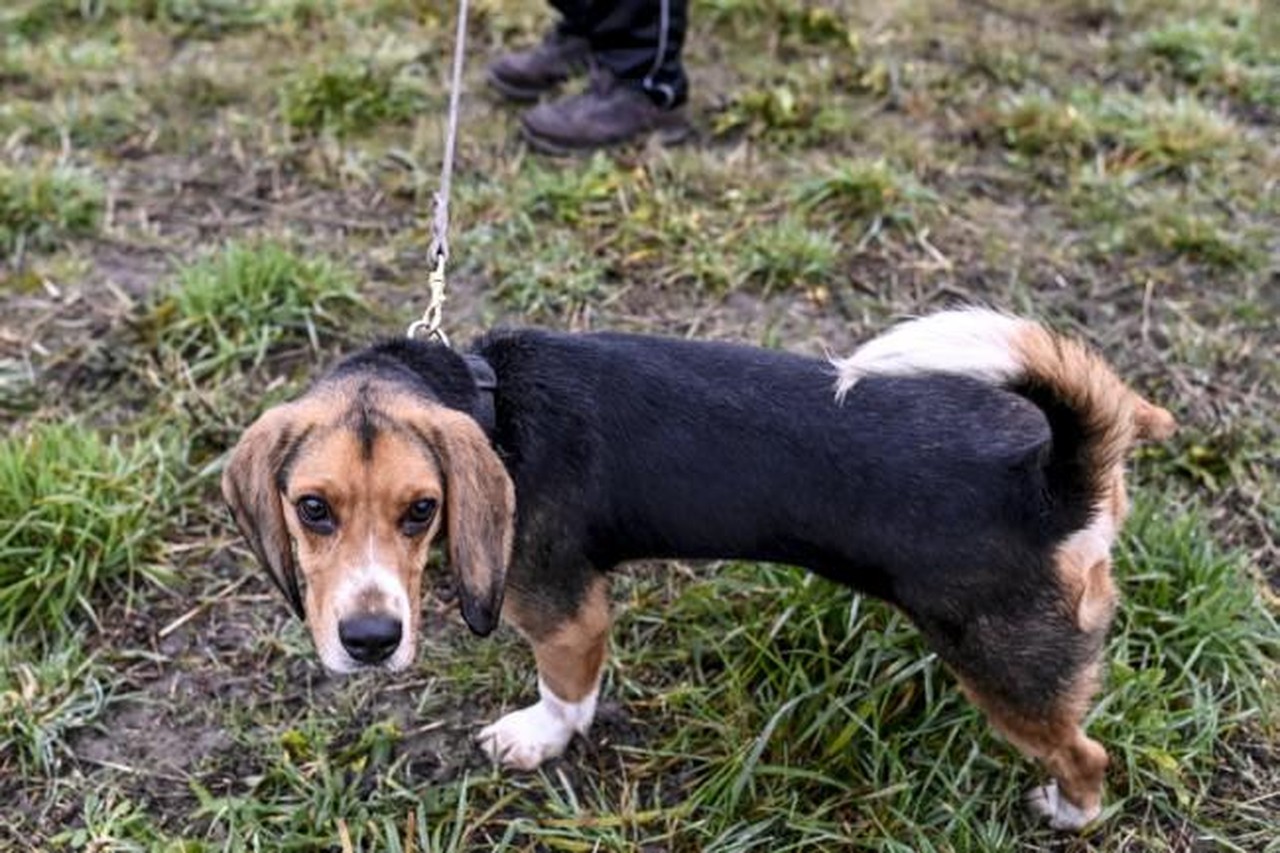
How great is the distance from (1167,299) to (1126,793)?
219 centimetres

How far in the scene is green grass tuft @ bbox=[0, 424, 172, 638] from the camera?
3.74m

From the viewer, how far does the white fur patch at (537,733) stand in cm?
339

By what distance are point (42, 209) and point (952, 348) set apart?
3944 millimetres

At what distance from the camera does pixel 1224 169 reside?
18.0ft

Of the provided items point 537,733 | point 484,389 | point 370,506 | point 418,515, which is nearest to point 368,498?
point 370,506

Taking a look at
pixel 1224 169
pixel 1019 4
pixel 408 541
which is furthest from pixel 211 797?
pixel 1019 4

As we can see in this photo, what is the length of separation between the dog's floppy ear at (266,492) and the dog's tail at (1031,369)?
117 cm

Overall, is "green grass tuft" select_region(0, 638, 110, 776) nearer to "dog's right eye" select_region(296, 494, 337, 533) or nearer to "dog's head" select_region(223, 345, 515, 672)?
"dog's head" select_region(223, 345, 515, 672)

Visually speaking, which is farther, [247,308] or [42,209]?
[42,209]

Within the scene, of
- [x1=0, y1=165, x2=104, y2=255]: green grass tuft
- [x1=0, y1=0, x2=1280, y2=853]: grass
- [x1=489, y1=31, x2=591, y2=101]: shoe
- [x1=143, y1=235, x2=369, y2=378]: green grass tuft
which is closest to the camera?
[x1=0, y1=0, x2=1280, y2=853]: grass

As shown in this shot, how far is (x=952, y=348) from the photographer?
2.49 meters

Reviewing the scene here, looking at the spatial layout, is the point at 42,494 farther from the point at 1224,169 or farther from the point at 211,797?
the point at 1224,169

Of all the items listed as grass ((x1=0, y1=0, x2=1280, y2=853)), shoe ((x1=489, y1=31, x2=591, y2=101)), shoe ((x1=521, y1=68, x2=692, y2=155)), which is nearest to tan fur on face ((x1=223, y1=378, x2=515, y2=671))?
grass ((x1=0, y1=0, x2=1280, y2=853))

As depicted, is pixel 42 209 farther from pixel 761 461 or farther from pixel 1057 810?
pixel 1057 810
